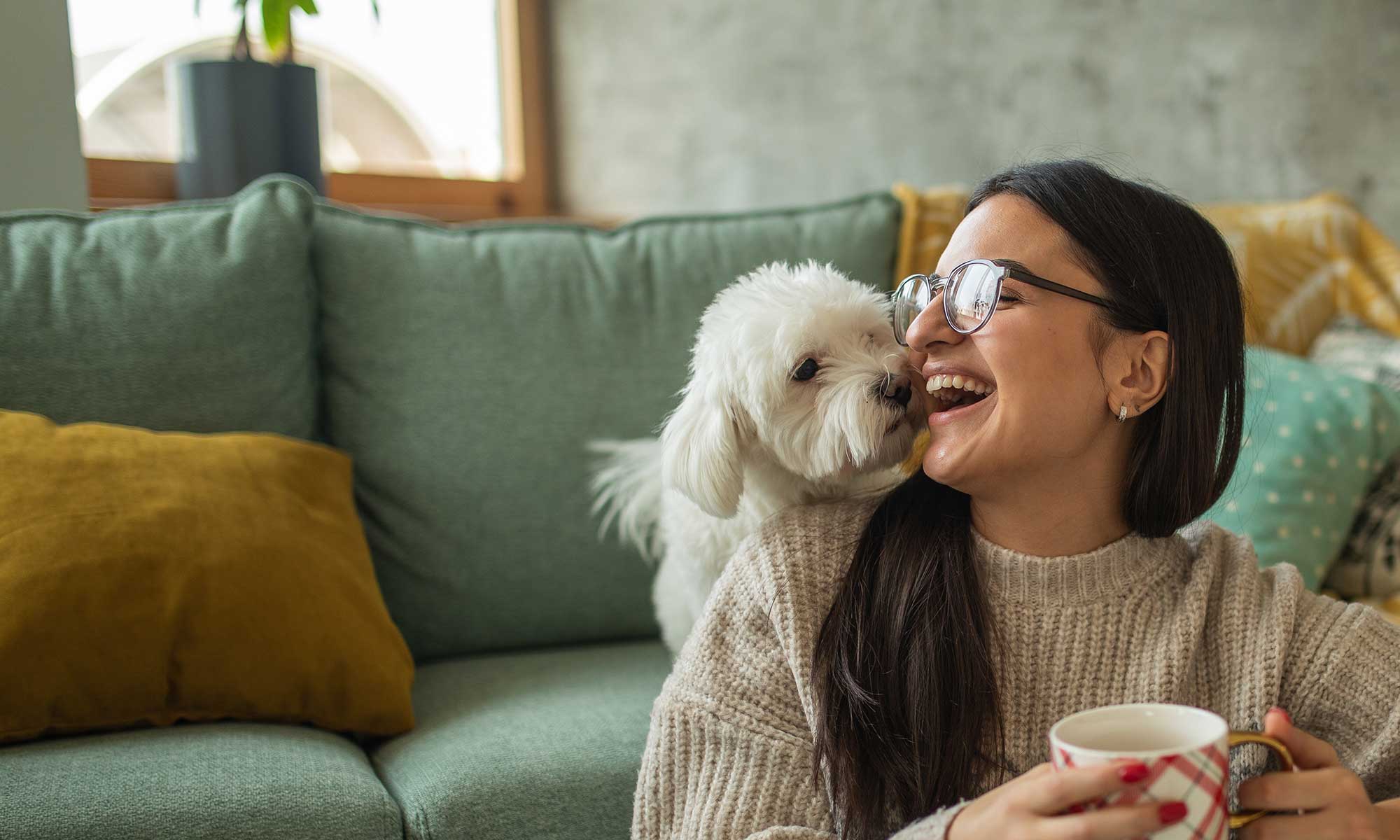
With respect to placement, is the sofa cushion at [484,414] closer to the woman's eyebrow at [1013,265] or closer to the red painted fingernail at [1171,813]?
the woman's eyebrow at [1013,265]

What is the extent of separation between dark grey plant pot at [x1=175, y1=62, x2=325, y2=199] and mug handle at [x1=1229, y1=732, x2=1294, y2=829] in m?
2.17

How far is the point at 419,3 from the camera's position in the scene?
3068mm

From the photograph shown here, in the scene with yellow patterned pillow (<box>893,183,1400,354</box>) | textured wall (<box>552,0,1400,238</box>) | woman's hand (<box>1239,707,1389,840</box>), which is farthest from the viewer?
textured wall (<box>552,0,1400,238</box>)

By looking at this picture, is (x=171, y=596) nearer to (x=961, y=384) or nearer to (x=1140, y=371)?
(x=961, y=384)

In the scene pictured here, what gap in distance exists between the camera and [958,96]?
9.14 feet

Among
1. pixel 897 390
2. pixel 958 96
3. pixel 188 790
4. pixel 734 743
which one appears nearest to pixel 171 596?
pixel 188 790

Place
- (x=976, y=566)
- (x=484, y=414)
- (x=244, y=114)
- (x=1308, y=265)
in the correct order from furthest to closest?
(x=244, y=114) → (x=1308, y=265) → (x=484, y=414) → (x=976, y=566)

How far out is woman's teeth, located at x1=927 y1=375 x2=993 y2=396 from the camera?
1.00 metres

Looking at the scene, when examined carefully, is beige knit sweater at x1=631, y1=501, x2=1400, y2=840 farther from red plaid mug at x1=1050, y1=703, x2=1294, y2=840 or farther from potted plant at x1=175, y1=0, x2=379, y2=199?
potted plant at x1=175, y1=0, x2=379, y2=199

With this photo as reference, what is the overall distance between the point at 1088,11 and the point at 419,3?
5.96 feet

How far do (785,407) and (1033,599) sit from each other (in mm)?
383

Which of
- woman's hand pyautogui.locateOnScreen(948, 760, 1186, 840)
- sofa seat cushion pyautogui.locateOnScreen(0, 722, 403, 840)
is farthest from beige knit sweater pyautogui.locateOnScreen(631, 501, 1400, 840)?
sofa seat cushion pyautogui.locateOnScreen(0, 722, 403, 840)

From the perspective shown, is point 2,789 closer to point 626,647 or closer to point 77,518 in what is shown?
point 77,518

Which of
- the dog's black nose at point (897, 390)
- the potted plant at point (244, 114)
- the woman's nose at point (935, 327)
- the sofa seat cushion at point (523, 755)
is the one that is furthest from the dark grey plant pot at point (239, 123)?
the woman's nose at point (935, 327)
